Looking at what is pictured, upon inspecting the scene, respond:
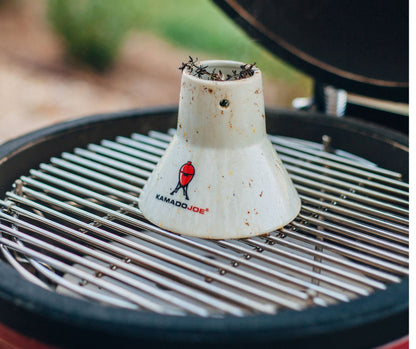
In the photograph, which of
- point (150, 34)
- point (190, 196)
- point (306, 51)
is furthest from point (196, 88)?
point (150, 34)

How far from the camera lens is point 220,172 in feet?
3.48

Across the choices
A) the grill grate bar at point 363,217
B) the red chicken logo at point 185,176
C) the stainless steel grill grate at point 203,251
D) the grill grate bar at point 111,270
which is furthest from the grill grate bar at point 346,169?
the grill grate bar at point 111,270

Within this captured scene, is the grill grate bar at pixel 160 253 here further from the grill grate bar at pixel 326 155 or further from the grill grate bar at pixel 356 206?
the grill grate bar at pixel 326 155

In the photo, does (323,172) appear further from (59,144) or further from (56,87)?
(56,87)

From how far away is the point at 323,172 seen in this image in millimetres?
1403

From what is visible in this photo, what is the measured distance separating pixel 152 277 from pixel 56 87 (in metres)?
4.21

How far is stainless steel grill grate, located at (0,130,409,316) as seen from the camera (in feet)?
3.09

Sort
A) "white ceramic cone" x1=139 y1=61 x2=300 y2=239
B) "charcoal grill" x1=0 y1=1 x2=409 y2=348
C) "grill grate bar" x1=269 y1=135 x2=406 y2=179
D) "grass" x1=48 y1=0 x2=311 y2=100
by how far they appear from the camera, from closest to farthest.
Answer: "charcoal grill" x1=0 y1=1 x2=409 y2=348
"white ceramic cone" x1=139 y1=61 x2=300 y2=239
"grill grate bar" x1=269 y1=135 x2=406 y2=179
"grass" x1=48 y1=0 x2=311 y2=100

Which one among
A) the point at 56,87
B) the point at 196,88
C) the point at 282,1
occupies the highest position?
the point at 56,87

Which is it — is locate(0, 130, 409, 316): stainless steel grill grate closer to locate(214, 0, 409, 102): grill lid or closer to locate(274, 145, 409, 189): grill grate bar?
locate(274, 145, 409, 189): grill grate bar

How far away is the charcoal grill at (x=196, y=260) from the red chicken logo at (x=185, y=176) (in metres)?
0.10

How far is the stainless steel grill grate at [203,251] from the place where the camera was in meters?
0.94

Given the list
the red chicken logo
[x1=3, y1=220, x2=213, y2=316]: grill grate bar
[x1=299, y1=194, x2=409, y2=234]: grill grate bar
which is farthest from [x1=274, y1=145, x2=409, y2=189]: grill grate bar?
[x1=3, y1=220, x2=213, y2=316]: grill grate bar

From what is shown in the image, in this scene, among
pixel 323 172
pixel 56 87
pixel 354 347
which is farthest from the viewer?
pixel 56 87
